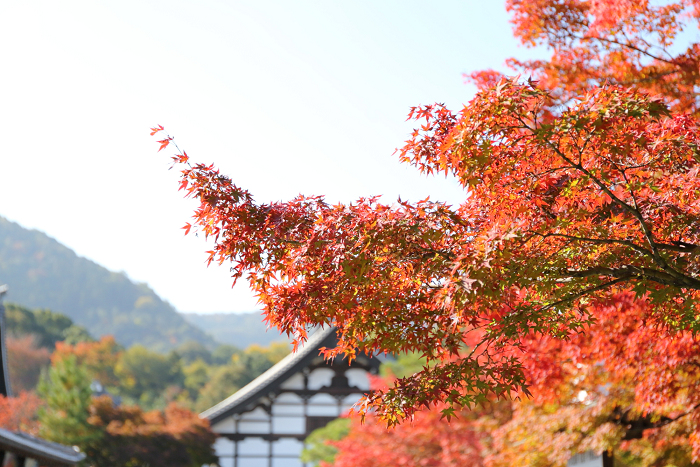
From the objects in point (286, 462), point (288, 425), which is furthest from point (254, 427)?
point (286, 462)

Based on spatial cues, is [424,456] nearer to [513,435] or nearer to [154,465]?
[513,435]

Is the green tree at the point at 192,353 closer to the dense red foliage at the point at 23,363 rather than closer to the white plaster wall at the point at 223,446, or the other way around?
the dense red foliage at the point at 23,363

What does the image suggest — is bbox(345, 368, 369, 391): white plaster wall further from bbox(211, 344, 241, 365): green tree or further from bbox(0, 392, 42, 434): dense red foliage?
bbox(211, 344, 241, 365): green tree

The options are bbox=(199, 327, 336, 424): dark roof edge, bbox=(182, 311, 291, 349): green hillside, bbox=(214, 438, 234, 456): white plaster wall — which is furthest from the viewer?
bbox=(182, 311, 291, 349): green hillside

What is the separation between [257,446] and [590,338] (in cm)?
1473

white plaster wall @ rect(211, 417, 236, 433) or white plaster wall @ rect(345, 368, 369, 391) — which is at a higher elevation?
white plaster wall @ rect(345, 368, 369, 391)

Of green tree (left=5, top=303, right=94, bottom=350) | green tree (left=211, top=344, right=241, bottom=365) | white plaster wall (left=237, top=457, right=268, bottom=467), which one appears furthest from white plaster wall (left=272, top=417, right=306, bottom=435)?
green tree (left=211, top=344, right=241, bottom=365)

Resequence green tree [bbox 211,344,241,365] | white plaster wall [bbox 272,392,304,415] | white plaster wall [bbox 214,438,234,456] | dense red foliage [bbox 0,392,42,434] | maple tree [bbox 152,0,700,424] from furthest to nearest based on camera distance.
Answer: green tree [bbox 211,344,241,365], dense red foliage [bbox 0,392,42,434], white plaster wall [bbox 214,438,234,456], white plaster wall [bbox 272,392,304,415], maple tree [bbox 152,0,700,424]

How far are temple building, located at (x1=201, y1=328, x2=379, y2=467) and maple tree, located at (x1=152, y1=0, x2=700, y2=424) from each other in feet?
52.6

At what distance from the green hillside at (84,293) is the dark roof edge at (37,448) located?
66.9 metres

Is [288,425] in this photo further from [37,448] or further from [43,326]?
[43,326]

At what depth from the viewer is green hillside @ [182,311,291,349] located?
350 feet

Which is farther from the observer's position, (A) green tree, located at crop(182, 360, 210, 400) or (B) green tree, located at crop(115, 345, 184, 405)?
(A) green tree, located at crop(182, 360, 210, 400)

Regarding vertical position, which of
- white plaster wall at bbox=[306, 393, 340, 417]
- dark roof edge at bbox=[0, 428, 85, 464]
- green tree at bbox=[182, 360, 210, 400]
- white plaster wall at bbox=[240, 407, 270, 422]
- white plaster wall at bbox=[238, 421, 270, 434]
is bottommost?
dark roof edge at bbox=[0, 428, 85, 464]
